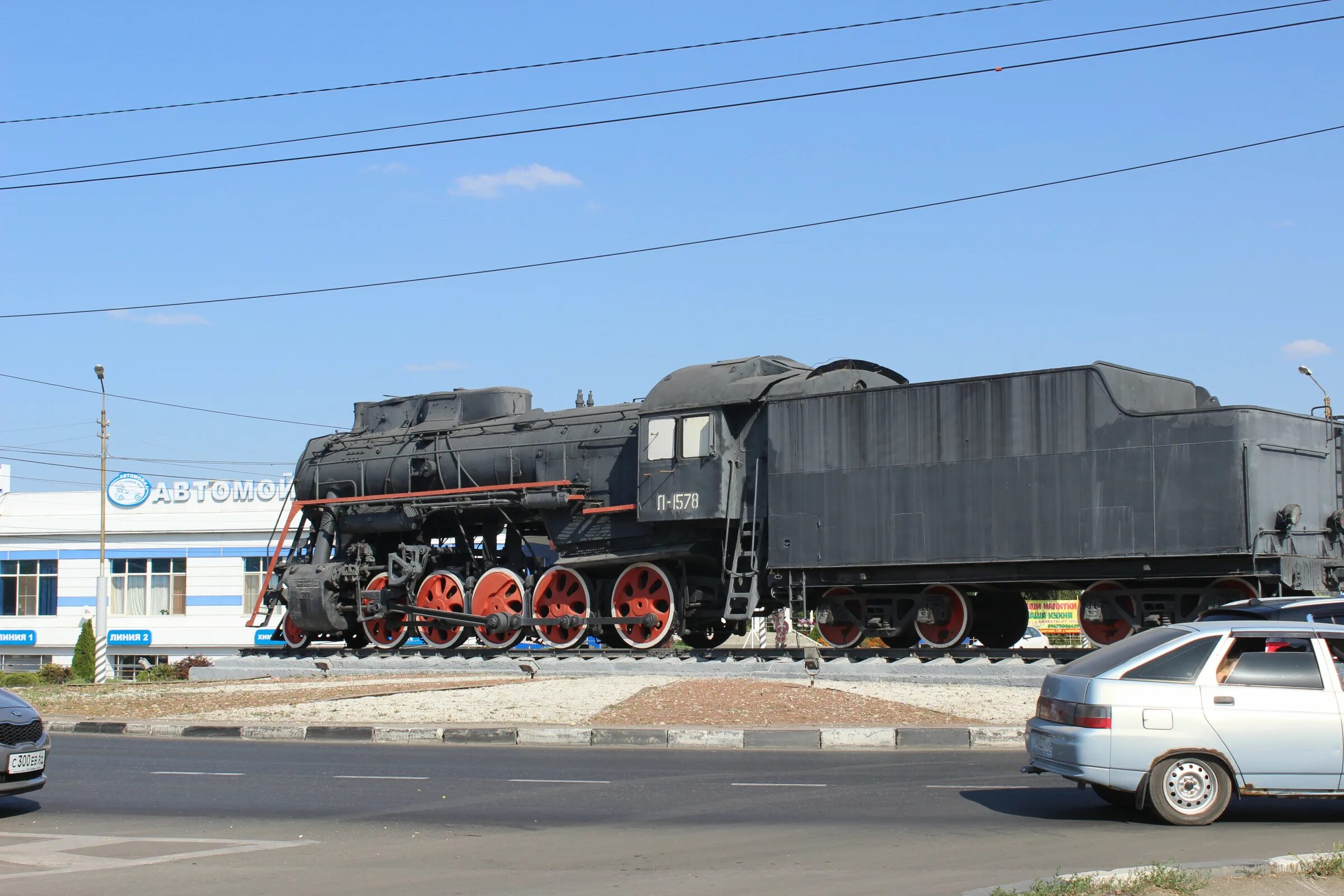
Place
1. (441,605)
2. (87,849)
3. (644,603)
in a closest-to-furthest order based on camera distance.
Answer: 1. (87,849)
2. (644,603)
3. (441,605)

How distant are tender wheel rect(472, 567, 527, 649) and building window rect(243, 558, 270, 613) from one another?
27049mm

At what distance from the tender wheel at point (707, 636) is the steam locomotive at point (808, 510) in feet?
0.16

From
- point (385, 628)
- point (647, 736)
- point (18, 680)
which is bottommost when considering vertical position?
point (18, 680)

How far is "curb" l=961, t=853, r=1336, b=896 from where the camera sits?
6.20 metres

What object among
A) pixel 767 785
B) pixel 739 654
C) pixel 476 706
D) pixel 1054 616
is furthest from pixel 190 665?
pixel 1054 616

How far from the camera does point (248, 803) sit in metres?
9.61

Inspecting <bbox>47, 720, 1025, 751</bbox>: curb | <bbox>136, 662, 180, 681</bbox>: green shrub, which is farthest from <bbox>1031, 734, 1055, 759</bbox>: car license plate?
<bbox>136, 662, 180, 681</bbox>: green shrub

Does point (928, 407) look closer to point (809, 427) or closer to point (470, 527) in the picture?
point (809, 427)

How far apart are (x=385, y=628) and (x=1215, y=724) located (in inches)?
658

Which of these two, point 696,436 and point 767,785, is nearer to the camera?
point 767,785

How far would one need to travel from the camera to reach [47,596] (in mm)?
47938

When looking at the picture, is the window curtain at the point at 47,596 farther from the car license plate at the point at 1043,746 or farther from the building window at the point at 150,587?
the car license plate at the point at 1043,746

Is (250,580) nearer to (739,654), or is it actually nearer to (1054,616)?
(1054,616)

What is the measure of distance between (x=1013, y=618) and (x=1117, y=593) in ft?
9.25
